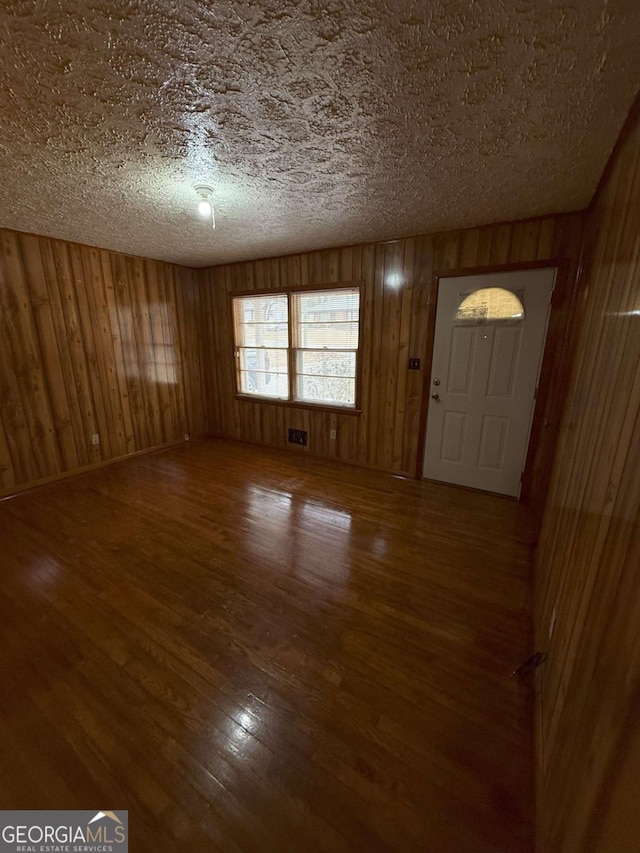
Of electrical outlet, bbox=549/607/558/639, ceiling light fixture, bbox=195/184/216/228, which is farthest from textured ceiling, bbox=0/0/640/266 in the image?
electrical outlet, bbox=549/607/558/639

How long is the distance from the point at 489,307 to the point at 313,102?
7.21 feet

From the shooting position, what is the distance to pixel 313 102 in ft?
4.43

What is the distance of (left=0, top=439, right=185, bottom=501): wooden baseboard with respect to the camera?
3.12m

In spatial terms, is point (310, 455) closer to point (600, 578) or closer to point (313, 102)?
point (313, 102)

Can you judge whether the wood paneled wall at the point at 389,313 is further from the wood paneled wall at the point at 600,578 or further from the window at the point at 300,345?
the wood paneled wall at the point at 600,578

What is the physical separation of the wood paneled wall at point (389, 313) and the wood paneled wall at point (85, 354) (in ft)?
2.18

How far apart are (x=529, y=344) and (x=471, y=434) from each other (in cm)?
92

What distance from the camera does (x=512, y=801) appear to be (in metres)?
1.08

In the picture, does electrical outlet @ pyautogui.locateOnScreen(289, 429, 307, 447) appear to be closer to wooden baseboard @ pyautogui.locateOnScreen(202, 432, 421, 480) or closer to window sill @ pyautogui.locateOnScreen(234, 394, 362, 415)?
wooden baseboard @ pyautogui.locateOnScreen(202, 432, 421, 480)

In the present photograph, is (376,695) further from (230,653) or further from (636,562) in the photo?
(636,562)

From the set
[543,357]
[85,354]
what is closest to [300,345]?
[85,354]

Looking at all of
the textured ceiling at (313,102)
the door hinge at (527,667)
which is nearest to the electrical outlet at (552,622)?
the door hinge at (527,667)

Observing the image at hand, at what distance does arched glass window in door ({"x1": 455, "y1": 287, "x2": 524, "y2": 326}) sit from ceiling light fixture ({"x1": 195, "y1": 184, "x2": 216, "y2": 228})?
221cm

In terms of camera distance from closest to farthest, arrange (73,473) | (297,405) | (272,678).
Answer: (272,678), (73,473), (297,405)
